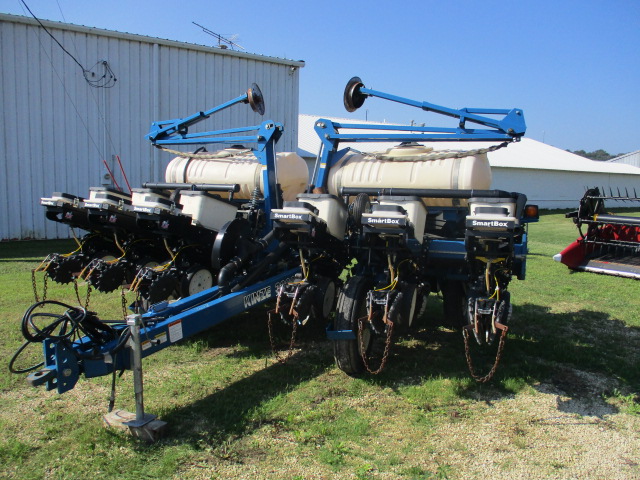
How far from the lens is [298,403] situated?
404 cm

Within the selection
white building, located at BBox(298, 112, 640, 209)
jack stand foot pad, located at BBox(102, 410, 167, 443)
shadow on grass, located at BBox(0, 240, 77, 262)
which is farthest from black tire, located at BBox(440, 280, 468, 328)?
white building, located at BBox(298, 112, 640, 209)

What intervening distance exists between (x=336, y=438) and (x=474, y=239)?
1.80 metres

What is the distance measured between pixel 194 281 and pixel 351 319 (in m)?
1.73

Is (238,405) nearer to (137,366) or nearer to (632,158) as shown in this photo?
(137,366)

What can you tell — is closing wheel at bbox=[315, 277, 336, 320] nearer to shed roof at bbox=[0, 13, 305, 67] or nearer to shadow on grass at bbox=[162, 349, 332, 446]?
shadow on grass at bbox=[162, 349, 332, 446]

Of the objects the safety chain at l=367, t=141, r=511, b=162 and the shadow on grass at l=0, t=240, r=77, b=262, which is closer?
the safety chain at l=367, t=141, r=511, b=162

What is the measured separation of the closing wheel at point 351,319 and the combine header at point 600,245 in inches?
201

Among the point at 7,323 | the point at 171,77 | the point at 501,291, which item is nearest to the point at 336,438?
the point at 501,291

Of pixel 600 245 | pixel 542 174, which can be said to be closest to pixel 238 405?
pixel 600 245

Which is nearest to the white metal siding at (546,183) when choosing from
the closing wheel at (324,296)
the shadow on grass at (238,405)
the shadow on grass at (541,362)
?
the shadow on grass at (541,362)

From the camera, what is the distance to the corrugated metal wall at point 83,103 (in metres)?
12.8

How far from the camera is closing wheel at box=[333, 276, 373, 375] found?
14.0 ft

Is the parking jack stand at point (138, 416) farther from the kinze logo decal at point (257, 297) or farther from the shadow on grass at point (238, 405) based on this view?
the kinze logo decal at point (257, 297)

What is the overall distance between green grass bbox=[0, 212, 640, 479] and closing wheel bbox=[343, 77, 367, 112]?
255cm
